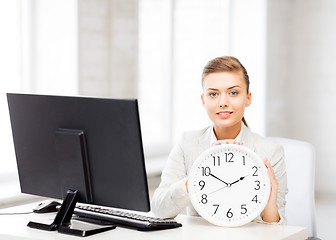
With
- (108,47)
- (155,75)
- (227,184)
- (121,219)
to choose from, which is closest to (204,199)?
(227,184)

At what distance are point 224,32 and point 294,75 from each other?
0.77 meters

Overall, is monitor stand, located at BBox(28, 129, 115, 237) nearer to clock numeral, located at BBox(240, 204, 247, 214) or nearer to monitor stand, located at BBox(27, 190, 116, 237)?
monitor stand, located at BBox(27, 190, 116, 237)

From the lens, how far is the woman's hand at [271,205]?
2.05 metres

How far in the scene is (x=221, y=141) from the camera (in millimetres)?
2084

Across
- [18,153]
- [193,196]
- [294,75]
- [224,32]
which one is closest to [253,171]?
[193,196]

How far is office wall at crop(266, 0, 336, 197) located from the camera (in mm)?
5062

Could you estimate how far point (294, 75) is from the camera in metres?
5.28

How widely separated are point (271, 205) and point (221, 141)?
11.1 inches

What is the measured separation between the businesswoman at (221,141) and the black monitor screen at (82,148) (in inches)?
8.7

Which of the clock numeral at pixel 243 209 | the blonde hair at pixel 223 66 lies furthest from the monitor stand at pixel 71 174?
the blonde hair at pixel 223 66

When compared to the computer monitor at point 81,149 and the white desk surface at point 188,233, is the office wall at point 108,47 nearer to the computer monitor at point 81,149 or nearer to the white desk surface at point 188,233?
the computer monitor at point 81,149

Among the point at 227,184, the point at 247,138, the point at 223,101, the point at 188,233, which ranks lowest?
the point at 188,233

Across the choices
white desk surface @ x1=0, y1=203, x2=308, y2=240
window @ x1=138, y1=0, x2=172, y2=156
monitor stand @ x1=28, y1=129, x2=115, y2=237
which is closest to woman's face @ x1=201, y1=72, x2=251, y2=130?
white desk surface @ x1=0, y1=203, x2=308, y2=240

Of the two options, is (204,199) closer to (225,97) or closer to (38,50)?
(225,97)
